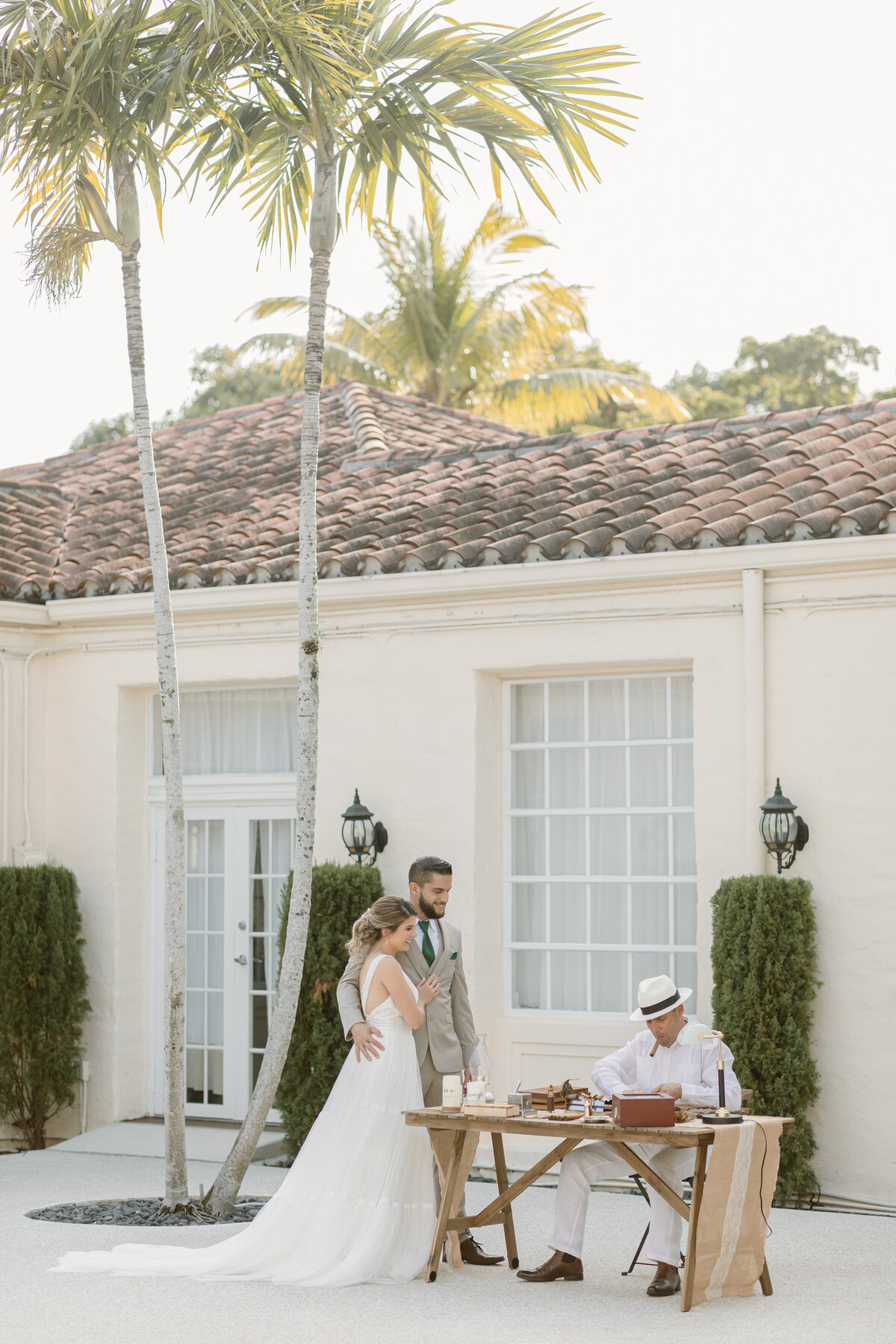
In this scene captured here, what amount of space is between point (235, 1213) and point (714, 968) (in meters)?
2.88

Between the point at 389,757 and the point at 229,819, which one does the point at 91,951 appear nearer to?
the point at 229,819

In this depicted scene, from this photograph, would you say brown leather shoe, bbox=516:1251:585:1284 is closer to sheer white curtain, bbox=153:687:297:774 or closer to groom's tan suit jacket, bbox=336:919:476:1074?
groom's tan suit jacket, bbox=336:919:476:1074

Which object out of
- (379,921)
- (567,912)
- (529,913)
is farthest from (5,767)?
(379,921)

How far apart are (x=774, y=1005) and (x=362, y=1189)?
2.66m

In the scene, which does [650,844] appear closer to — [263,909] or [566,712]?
[566,712]

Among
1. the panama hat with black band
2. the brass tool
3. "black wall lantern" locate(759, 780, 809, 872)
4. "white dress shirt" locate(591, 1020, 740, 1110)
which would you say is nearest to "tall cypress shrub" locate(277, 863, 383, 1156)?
"black wall lantern" locate(759, 780, 809, 872)

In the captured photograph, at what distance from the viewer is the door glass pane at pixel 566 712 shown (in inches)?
396

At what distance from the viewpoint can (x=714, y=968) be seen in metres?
8.85

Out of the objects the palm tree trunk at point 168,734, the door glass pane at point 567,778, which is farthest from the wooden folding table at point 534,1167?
the door glass pane at point 567,778

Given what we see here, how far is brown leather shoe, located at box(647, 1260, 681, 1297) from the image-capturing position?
680 centimetres

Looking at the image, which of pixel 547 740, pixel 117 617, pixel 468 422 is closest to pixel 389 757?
pixel 547 740

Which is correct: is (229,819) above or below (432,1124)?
above

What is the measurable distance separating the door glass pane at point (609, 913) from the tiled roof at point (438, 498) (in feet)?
6.83

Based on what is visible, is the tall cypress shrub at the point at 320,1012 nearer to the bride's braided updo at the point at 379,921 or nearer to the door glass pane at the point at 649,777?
the door glass pane at the point at 649,777
